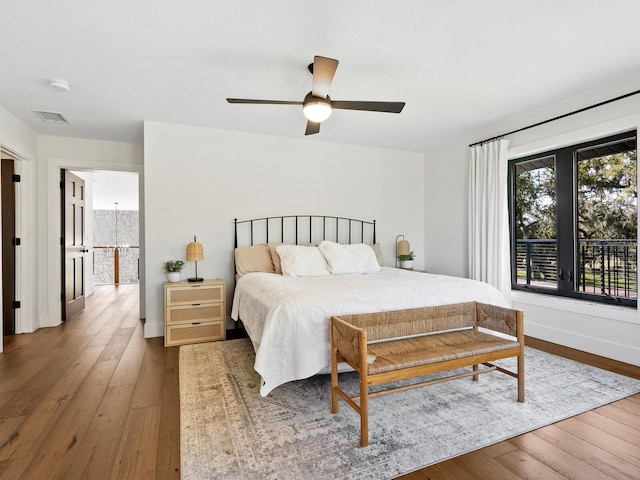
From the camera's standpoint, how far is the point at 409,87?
10.2 feet

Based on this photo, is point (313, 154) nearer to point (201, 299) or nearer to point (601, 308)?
point (201, 299)

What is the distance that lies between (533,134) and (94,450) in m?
4.67

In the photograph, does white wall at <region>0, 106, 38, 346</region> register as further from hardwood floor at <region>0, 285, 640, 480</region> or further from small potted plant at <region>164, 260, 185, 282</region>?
small potted plant at <region>164, 260, 185, 282</region>

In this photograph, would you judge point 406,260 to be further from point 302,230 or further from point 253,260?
point 253,260

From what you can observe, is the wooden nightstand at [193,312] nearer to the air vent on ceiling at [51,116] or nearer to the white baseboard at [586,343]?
the air vent on ceiling at [51,116]

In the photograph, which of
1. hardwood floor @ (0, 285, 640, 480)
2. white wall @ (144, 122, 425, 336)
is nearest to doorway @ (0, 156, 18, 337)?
hardwood floor @ (0, 285, 640, 480)

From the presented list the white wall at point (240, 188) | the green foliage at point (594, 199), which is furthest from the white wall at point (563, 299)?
the white wall at point (240, 188)

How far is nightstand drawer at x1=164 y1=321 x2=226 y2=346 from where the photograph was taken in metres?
3.57

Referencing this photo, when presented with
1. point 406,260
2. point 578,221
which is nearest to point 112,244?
point 406,260

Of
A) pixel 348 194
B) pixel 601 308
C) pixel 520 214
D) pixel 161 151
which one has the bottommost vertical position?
pixel 601 308

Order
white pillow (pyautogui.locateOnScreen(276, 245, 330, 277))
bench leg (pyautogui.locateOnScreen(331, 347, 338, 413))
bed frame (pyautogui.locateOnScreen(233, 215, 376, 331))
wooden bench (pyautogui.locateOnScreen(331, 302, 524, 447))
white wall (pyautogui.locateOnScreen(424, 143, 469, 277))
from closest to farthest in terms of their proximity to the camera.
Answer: wooden bench (pyautogui.locateOnScreen(331, 302, 524, 447)), bench leg (pyautogui.locateOnScreen(331, 347, 338, 413)), white pillow (pyautogui.locateOnScreen(276, 245, 330, 277)), bed frame (pyautogui.locateOnScreen(233, 215, 376, 331)), white wall (pyautogui.locateOnScreen(424, 143, 469, 277))

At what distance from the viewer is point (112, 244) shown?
973cm

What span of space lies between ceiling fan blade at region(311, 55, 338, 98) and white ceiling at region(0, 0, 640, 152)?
0.71ft

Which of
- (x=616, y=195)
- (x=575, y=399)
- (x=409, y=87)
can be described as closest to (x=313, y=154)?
(x=409, y=87)
